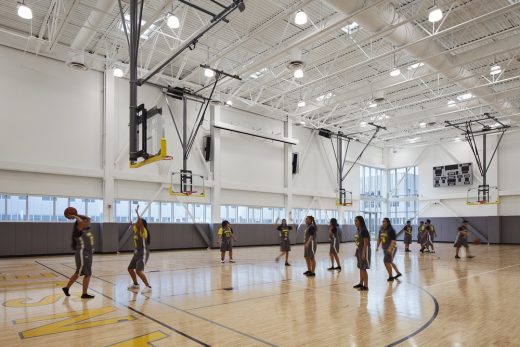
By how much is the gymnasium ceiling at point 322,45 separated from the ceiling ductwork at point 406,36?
4 cm

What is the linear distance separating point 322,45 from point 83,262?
13.6 m

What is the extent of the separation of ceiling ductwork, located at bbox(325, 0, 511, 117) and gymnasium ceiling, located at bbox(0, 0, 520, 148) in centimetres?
4

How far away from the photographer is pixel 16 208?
1667 centimetres

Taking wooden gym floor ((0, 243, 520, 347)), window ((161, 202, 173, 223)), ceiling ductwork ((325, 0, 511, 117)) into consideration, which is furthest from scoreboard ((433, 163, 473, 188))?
window ((161, 202, 173, 223))

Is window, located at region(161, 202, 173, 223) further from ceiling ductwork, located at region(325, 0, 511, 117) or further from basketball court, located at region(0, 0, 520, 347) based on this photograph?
ceiling ductwork, located at region(325, 0, 511, 117)

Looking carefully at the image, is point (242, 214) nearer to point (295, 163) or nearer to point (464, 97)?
point (295, 163)

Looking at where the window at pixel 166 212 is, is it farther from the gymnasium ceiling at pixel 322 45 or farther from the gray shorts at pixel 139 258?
the gray shorts at pixel 139 258

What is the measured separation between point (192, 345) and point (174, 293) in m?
3.66

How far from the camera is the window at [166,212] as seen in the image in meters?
21.2

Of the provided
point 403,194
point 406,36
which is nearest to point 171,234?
point 406,36

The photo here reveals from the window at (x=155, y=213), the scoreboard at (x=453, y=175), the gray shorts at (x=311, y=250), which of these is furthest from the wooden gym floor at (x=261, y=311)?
the scoreboard at (x=453, y=175)

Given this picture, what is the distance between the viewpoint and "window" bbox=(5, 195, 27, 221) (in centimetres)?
1647

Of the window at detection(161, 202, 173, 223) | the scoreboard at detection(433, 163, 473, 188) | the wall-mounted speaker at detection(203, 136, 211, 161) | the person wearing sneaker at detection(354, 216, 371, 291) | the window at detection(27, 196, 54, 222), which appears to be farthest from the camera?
the scoreboard at detection(433, 163, 473, 188)

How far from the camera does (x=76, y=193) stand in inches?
709
